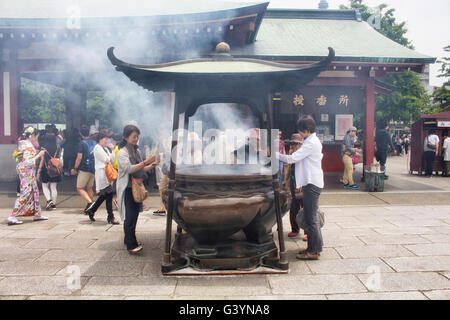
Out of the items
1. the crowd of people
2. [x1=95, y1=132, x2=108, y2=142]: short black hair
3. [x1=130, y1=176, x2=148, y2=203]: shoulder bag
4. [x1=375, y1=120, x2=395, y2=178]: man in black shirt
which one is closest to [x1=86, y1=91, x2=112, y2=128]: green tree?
the crowd of people

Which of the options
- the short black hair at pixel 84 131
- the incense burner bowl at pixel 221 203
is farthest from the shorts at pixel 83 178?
the incense burner bowl at pixel 221 203

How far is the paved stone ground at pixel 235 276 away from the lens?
10.3 ft

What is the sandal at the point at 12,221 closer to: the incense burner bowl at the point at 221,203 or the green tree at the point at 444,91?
the incense burner bowl at the point at 221,203

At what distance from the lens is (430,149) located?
11.4 meters

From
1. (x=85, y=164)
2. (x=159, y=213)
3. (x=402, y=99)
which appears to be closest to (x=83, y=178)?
(x=85, y=164)

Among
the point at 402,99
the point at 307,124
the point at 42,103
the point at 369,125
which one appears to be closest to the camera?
the point at 307,124

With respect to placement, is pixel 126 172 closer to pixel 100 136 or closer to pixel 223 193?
pixel 223 193

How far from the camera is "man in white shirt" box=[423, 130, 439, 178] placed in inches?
443

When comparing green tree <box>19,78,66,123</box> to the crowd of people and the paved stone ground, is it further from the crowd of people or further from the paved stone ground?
the paved stone ground

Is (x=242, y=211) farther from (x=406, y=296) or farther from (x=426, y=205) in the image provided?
(x=426, y=205)

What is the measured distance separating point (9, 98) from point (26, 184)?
5.15 meters

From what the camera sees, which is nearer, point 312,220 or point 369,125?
point 312,220

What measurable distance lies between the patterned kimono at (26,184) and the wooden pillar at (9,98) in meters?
4.66

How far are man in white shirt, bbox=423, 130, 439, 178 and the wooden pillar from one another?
1332 centimetres
